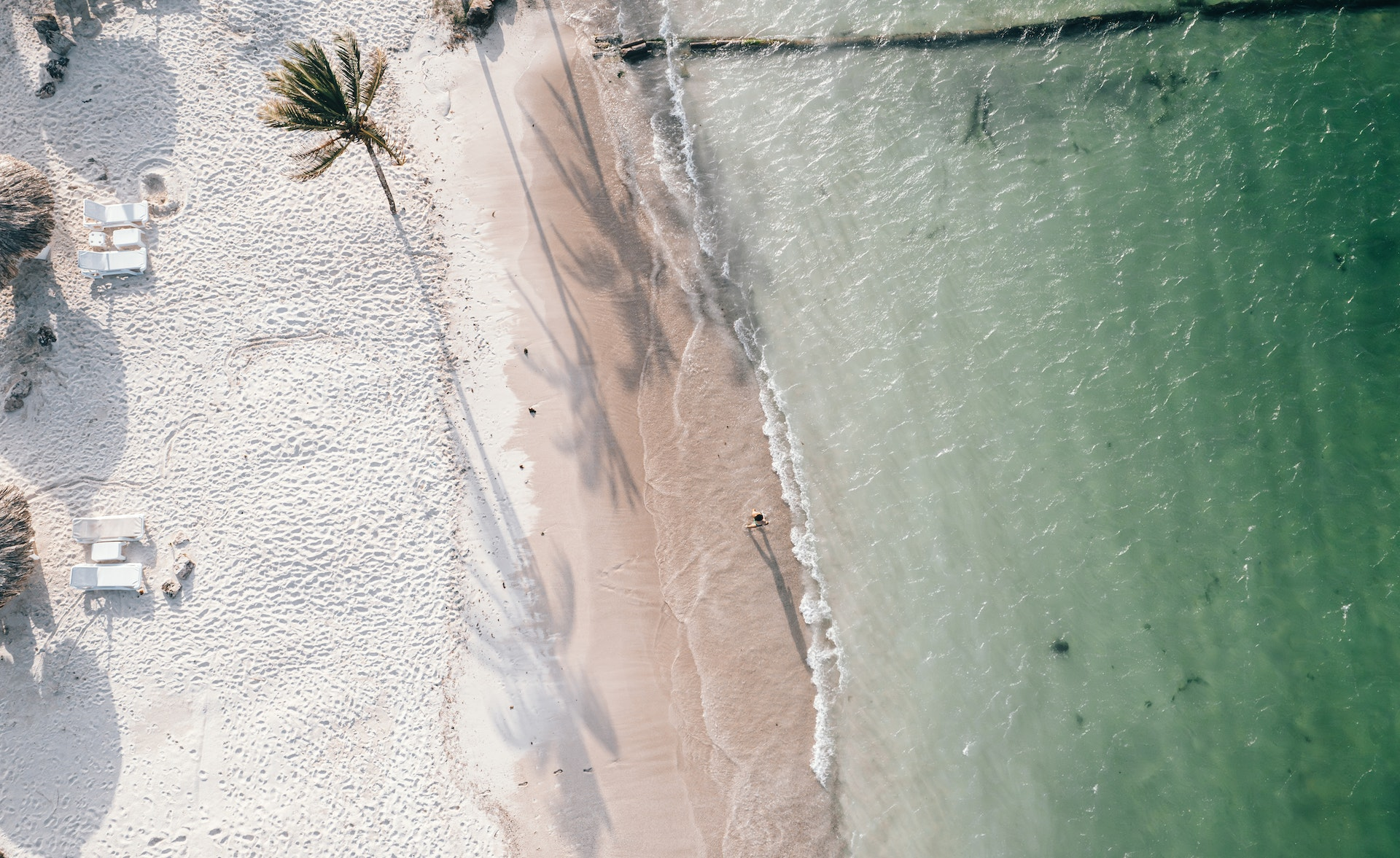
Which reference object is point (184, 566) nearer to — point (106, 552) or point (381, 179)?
point (106, 552)

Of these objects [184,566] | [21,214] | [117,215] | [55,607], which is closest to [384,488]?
[184,566]

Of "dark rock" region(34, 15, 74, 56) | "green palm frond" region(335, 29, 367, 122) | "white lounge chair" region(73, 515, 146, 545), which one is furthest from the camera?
"dark rock" region(34, 15, 74, 56)

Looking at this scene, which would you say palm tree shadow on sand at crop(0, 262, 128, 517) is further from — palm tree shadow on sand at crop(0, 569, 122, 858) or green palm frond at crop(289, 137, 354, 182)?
green palm frond at crop(289, 137, 354, 182)

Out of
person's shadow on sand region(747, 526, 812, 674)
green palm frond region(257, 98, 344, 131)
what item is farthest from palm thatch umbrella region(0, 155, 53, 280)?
person's shadow on sand region(747, 526, 812, 674)

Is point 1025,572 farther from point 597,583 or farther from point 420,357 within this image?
point 420,357

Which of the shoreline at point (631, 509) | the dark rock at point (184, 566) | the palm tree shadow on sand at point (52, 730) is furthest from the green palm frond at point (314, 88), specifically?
the palm tree shadow on sand at point (52, 730)

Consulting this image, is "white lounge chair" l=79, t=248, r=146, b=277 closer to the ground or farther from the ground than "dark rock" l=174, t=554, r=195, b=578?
farther from the ground

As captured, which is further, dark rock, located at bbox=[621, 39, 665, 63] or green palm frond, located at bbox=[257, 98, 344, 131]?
dark rock, located at bbox=[621, 39, 665, 63]
